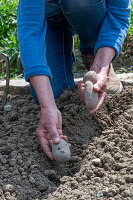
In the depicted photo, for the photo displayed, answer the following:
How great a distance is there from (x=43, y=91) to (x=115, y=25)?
29.8 inches

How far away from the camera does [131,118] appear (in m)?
2.18

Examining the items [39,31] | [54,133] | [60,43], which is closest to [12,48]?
[60,43]

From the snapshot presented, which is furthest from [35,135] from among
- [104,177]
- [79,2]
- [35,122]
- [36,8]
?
[79,2]

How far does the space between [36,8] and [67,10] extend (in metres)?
0.37

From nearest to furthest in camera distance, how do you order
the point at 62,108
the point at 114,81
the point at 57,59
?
1. the point at 62,108
2. the point at 114,81
3. the point at 57,59

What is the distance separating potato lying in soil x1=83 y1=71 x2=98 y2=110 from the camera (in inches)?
74.0

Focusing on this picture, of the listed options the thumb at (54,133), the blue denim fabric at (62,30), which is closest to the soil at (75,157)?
the thumb at (54,133)

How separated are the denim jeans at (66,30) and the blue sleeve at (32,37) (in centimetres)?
35

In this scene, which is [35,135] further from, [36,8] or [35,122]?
[36,8]

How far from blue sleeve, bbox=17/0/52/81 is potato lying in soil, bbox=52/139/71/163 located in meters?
0.45

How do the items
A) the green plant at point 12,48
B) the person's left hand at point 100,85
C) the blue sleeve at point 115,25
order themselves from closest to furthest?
the person's left hand at point 100,85 → the blue sleeve at point 115,25 → the green plant at point 12,48

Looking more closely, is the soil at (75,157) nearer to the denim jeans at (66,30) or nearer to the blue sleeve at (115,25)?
the denim jeans at (66,30)

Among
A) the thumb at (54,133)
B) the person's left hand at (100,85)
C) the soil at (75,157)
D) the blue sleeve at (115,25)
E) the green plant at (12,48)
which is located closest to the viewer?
the soil at (75,157)

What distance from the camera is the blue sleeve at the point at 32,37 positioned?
1.89m
